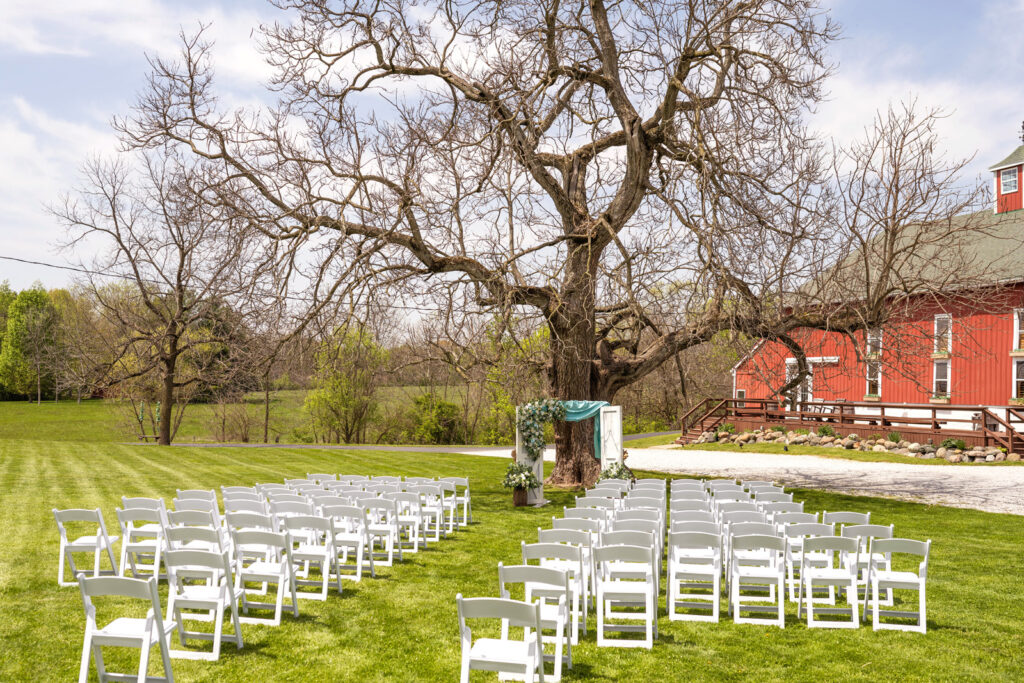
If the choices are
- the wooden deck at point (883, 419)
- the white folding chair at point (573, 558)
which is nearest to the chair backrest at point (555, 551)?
the white folding chair at point (573, 558)

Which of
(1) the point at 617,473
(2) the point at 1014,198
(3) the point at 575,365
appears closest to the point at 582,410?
(3) the point at 575,365

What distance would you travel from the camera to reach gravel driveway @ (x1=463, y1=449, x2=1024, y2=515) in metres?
16.8

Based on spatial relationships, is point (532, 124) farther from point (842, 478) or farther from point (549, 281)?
point (842, 478)

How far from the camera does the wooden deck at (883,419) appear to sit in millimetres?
24312

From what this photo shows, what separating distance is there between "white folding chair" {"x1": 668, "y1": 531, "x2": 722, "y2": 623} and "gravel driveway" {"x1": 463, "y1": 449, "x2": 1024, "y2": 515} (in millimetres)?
10243

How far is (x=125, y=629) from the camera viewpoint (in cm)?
525

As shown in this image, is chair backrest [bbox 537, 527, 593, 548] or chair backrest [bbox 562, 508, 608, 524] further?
chair backrest [bbox 562, 508, 608, 524]

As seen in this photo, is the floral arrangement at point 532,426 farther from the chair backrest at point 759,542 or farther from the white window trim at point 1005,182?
the white window trim at point 1005,182

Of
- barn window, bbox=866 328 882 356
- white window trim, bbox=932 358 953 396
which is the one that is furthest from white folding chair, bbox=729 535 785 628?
white window trim, bbox=932 358 953 396

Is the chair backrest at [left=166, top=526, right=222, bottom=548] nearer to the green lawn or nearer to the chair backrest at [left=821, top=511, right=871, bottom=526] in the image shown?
the chair backrest at [left=821, top=511, right=871, bottom=526]

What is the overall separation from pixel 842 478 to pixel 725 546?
13.8m

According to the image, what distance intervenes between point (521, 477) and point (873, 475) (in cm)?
1121

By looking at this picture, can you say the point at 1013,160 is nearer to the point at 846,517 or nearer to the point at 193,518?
the point at 846,517

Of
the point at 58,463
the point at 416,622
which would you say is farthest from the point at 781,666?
the point at 58,463
